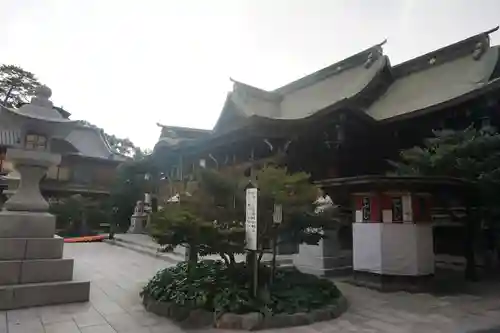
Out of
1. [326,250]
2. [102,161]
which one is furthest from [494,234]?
[102,161]

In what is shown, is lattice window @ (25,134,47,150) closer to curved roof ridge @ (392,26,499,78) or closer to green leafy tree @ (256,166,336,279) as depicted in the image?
green leafy tree @ (256,166,336,279)

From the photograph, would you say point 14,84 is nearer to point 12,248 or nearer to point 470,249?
point 12,248

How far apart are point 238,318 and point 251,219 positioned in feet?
4.54

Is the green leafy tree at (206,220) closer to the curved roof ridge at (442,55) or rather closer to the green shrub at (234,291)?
the green shrub at (234,291)

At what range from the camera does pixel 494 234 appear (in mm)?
9672

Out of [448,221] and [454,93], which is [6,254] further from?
[454,93]

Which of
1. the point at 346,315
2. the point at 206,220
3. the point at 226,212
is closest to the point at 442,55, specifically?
the point at 346,315

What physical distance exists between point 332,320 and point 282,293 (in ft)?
2.84

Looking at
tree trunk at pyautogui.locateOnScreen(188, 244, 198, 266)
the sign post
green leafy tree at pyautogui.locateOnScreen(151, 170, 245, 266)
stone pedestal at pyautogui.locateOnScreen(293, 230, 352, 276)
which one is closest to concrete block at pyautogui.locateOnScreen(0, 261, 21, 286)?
green leafy tree at pyautogui.locateOnScreen(151, 170, 245, 266)

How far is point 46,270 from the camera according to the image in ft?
20.2

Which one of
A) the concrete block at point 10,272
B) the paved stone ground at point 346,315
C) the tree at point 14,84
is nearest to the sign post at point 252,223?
the paved stone ground at point 346,315

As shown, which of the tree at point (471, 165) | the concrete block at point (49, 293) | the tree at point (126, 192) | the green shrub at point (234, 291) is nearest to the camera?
the green shrub at point (234, 291)

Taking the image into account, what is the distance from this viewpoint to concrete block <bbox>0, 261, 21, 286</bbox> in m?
5.83

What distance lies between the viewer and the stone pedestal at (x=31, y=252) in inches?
230
